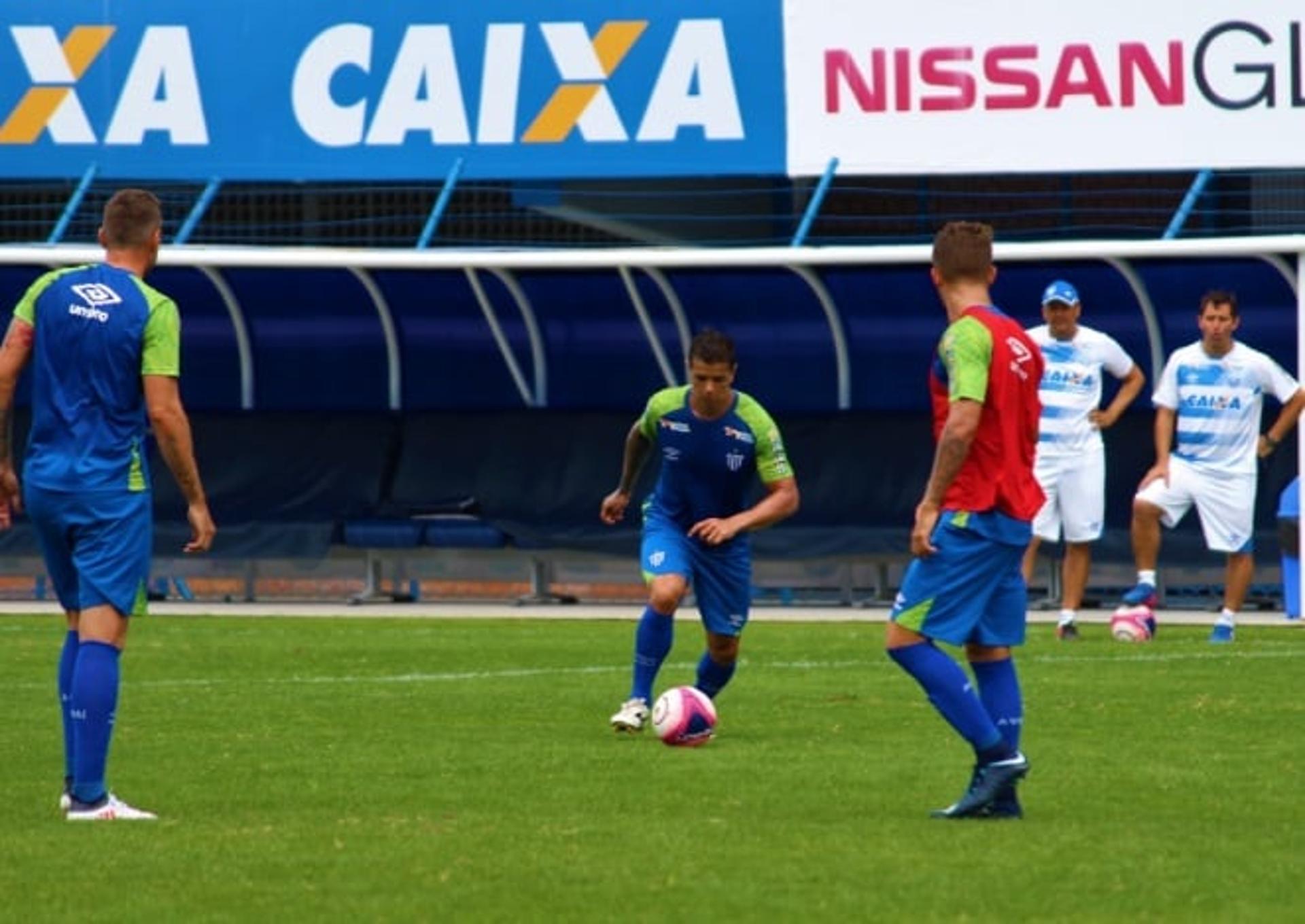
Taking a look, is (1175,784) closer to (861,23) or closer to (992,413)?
(992,413)

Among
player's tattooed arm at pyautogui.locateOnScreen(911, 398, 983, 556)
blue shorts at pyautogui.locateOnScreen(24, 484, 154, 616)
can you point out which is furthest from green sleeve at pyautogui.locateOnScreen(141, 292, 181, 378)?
player's tattooed arm at pyautogui.locateOnScreen(911, 398, 983, 556)

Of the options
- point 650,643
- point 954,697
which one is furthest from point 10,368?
point 650,643

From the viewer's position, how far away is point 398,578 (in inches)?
953

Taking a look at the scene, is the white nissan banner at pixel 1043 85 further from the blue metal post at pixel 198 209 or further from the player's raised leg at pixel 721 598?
the player's raised leg at pixel 721 598

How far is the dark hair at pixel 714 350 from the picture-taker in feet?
40.1

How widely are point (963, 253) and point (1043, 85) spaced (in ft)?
43.1

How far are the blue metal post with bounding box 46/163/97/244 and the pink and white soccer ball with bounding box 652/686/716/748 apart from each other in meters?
11.9

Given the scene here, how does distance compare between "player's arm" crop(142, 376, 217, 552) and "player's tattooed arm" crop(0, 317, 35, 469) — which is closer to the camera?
"player's arm" crop(142, 376, 217, 552)

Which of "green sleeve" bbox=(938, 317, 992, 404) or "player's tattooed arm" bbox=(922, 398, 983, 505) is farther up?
"green sleeve" bbox=(938, 317, 992, 404)

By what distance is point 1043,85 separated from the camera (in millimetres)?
22250

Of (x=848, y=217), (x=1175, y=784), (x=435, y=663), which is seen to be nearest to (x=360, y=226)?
(x=848, y=217)

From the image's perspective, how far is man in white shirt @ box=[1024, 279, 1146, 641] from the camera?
60.5 ft

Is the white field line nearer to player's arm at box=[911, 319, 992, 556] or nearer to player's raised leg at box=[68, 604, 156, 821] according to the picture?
player's raised leg at box=[68, 604, 156, 821]

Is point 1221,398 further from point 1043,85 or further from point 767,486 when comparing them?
point 767,486
